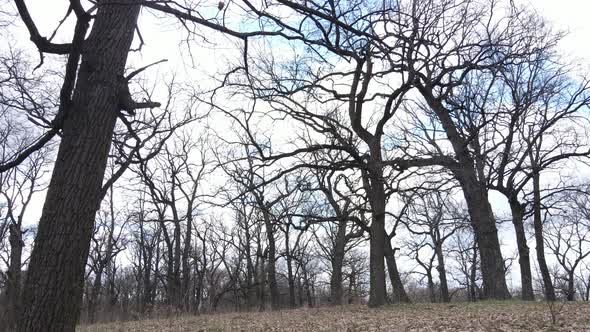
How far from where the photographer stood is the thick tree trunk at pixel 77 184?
339 cm

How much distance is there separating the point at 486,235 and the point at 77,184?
13.0 meters

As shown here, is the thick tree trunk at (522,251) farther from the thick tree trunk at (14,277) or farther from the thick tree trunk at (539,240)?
the thick tree trunk at (14,277)

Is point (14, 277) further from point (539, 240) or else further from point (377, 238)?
point (539, 240)

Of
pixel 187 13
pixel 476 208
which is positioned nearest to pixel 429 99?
pixel 476 208

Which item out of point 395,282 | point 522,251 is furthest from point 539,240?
point 395,282

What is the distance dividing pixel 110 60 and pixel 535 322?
6.86 metres

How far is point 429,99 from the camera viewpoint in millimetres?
15438

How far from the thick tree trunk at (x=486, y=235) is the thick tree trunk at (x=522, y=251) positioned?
303cm

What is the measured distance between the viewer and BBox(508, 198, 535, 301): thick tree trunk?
16.3 metres

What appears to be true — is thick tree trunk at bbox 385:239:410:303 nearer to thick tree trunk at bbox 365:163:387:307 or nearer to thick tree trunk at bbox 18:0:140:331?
thick tree trunk at bbox 365:163:387:307

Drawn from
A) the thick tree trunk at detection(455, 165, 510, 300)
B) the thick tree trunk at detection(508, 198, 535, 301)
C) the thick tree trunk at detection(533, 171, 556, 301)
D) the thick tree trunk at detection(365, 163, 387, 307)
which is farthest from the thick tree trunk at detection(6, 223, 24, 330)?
the thick tree trunk at detection(533, 171, 556, 301)

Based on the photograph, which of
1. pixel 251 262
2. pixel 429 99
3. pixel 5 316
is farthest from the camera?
pixel 251 262

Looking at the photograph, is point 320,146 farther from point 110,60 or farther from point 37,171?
point 37,171

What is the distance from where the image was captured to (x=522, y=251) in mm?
17469
